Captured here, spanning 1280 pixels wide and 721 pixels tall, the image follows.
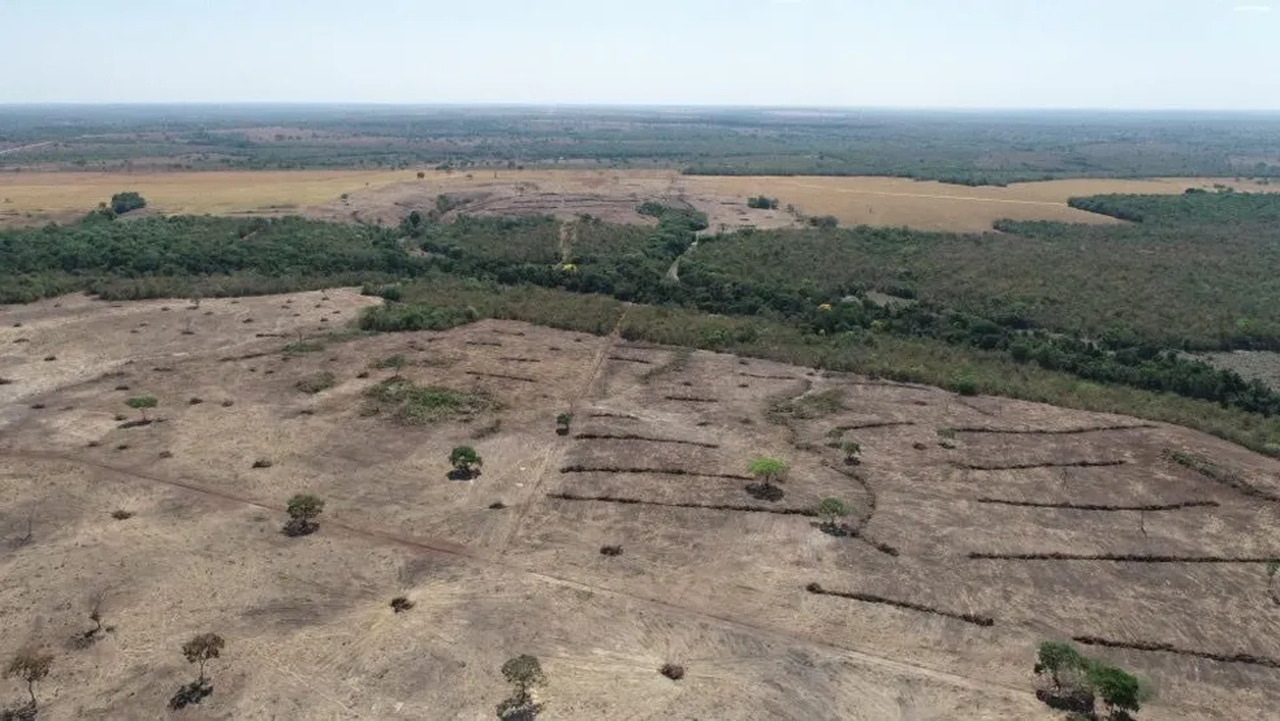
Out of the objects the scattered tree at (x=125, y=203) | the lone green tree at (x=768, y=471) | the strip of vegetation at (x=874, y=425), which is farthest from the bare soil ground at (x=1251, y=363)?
the scattered tree at (x=125, y=203)

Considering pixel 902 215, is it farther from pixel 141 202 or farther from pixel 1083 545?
pixel 141 202

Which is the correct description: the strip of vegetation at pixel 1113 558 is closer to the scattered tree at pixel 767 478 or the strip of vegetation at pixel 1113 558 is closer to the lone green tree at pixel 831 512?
the lone green tree at pixel 831 512

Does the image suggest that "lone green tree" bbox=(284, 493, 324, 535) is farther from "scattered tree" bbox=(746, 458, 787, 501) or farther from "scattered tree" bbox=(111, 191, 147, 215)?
"scattered tree" bbox=(111, 191, 147, 215)

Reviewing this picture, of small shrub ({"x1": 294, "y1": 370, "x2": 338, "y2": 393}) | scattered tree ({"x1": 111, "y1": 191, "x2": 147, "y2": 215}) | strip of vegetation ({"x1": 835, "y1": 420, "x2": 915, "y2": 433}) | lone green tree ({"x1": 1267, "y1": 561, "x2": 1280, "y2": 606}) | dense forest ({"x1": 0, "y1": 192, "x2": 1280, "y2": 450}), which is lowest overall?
lone green tree ({"x1": 1267, "y1": 561, "x2": 1280, "y2": 606})

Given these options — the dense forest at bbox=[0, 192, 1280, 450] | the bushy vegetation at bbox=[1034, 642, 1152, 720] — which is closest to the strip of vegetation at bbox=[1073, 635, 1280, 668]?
the bushy vegetation at bbox=[1034, 642, 1152, 720]

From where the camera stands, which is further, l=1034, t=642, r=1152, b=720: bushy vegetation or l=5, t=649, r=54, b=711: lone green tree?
l=1034, t=642, r=1152, b=720: bushy vegetation

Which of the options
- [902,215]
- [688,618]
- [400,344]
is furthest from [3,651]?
[902,215]
